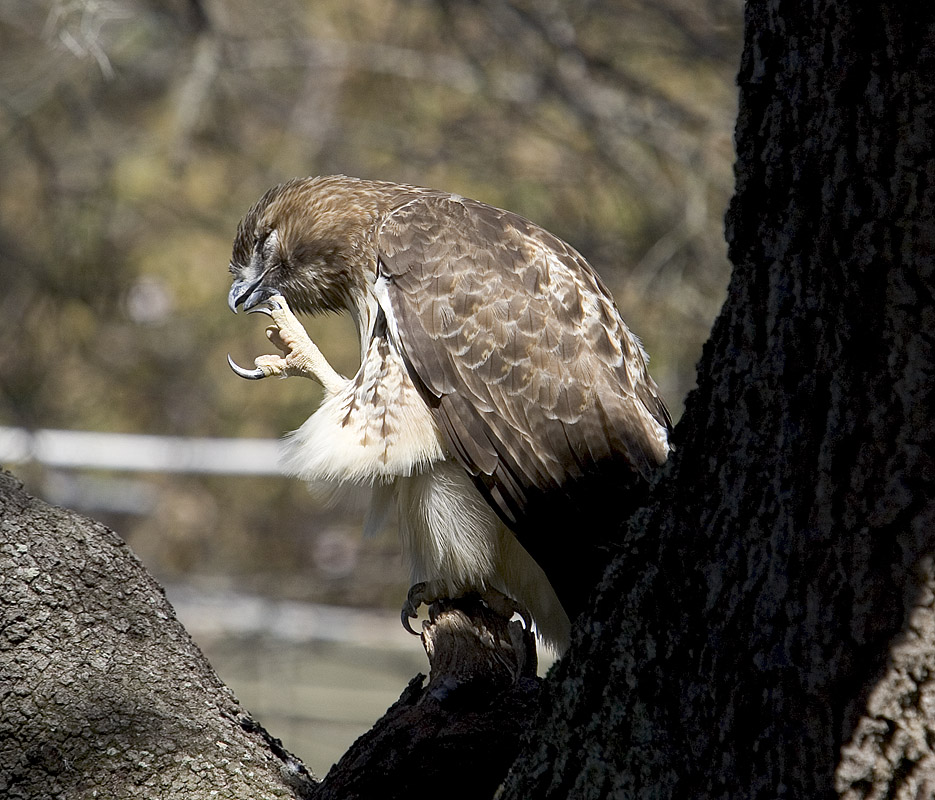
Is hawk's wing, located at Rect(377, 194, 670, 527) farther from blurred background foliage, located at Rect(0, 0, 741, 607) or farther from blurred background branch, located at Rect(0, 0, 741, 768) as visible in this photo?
blurred background foliage, located at Rect(0, 0, 741, 607)

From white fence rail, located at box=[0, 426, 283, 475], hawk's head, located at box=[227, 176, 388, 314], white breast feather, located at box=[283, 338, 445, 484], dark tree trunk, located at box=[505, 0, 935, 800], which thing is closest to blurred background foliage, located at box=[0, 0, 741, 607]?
white fence rail, located at box=[0, 426, 283, 475]

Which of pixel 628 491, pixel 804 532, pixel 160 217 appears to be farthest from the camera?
pixel 160 217

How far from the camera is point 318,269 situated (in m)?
3.49

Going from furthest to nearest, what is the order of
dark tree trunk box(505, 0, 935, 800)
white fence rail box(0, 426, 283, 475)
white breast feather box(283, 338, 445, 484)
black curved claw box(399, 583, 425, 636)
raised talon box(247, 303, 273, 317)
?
1. white fence rail box(0, 426, 283, 475)
2. raised talon box(247, 303, 273, 317)
3. black curved claw box(399, 583, 425, 636)
4. white breast feather box(283, 338, 445, 484)
5. dark tree trunk box(505, 0, 935, 800)

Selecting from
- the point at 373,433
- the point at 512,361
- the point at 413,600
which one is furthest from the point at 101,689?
the point at 512,361

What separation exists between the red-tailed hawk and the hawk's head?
66mm

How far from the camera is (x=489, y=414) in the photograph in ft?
10.1

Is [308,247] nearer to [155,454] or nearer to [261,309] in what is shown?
[261,309]

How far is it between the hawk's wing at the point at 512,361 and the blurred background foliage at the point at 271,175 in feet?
11.8

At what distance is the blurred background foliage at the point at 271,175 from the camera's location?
7.92 m

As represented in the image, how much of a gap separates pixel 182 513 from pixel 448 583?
26.4 ft

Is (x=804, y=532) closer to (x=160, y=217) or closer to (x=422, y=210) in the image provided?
(x=422, y=210)

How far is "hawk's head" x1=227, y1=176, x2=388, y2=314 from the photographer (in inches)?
134

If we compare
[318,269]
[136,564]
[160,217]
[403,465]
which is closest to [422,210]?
[318,269]
